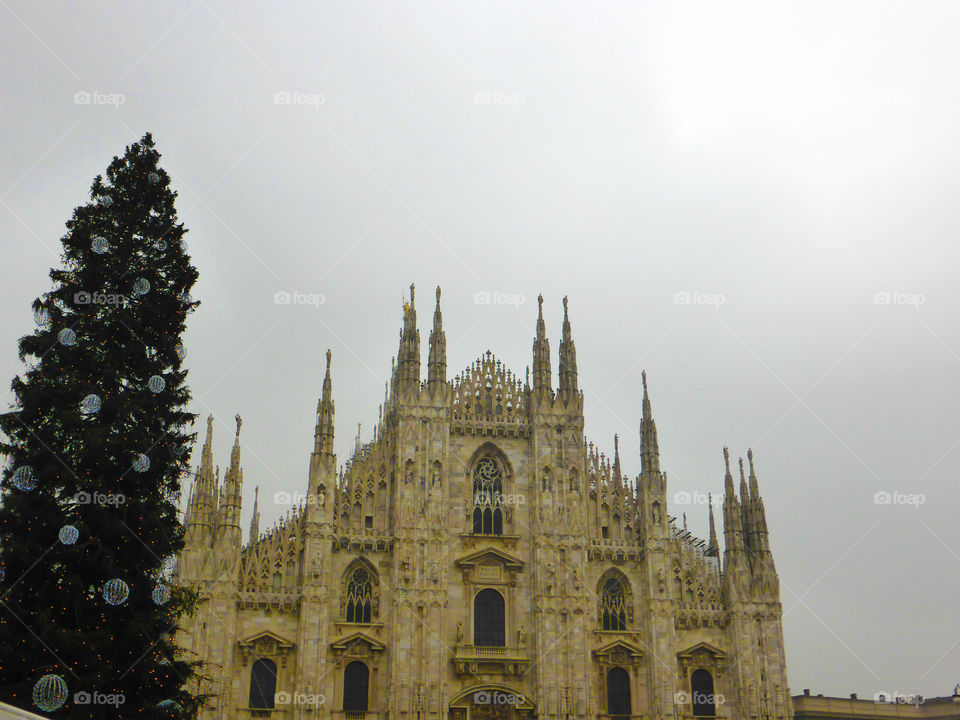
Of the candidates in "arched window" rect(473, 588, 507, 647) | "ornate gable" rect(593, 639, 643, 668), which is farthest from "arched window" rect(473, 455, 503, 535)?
"ornate gable" rect(593, 639, 643, 668)

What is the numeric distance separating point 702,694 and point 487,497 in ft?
46.0

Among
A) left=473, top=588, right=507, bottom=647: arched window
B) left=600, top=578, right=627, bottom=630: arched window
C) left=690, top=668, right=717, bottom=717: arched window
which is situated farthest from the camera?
left=600, top=578, right=627, bottom=630: arched window

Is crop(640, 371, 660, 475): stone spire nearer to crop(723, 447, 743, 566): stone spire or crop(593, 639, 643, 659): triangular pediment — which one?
crop(723, 447, 743, 566): stone spire

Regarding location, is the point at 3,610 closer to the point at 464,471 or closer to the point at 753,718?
the point at 464,471

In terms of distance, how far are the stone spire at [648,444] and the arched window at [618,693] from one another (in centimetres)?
1010

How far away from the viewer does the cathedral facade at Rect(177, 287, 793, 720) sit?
42.1m

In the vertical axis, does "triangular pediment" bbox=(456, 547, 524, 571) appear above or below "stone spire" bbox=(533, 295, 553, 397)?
below

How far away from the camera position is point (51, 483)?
24219 mm

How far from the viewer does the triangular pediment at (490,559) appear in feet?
148

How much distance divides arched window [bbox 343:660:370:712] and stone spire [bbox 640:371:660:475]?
56.6 ft

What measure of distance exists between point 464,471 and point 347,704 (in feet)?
40.1

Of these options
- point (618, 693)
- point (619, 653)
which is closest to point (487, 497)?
point (619, 653)

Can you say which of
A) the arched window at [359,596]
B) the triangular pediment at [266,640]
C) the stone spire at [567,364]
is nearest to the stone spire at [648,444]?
the stone spire at [567,364]

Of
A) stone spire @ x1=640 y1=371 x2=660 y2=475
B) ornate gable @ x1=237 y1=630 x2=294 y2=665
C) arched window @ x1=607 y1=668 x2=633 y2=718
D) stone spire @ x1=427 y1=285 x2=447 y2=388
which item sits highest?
stone spire @ x1=427 y1=285 x2=447 y2=388
